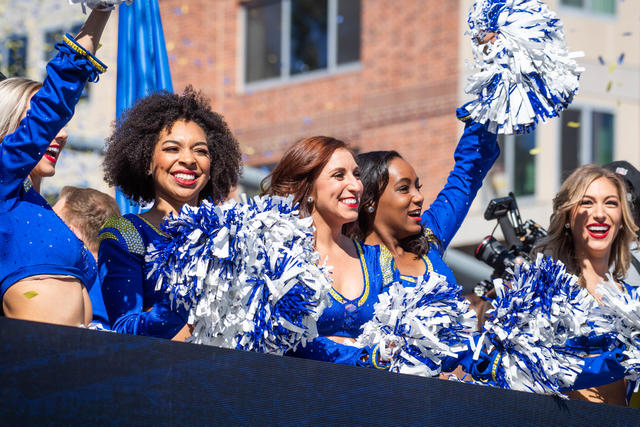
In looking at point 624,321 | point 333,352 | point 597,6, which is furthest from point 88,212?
point 597,6

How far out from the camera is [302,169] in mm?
3178

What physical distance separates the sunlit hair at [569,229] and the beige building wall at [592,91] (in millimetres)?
7278

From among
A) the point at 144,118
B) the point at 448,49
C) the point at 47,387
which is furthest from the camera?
the point at 448,49

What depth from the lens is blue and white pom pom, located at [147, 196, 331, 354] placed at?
236 cm

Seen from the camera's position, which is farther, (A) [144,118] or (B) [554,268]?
(A) [144,118]

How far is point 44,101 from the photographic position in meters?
2.53

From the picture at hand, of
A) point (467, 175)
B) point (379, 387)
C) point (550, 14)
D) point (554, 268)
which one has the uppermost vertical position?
point (550, 14)

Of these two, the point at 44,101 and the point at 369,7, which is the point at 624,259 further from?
the point at 369,7

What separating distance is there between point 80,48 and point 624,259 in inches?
88.9

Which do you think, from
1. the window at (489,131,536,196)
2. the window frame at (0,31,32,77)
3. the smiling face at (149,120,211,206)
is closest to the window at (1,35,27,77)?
the window frame at (0,31,32,77)

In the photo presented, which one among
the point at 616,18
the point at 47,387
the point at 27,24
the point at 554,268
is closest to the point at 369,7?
the point at 616,18

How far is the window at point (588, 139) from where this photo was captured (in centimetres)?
1161

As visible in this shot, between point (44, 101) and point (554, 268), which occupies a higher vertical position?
point (44, 101)

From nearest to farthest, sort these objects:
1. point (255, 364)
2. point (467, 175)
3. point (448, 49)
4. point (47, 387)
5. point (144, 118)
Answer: point (47, 387) < point (255, 364) < point (144, 118) < point (467, 175) < point (448, 49)
